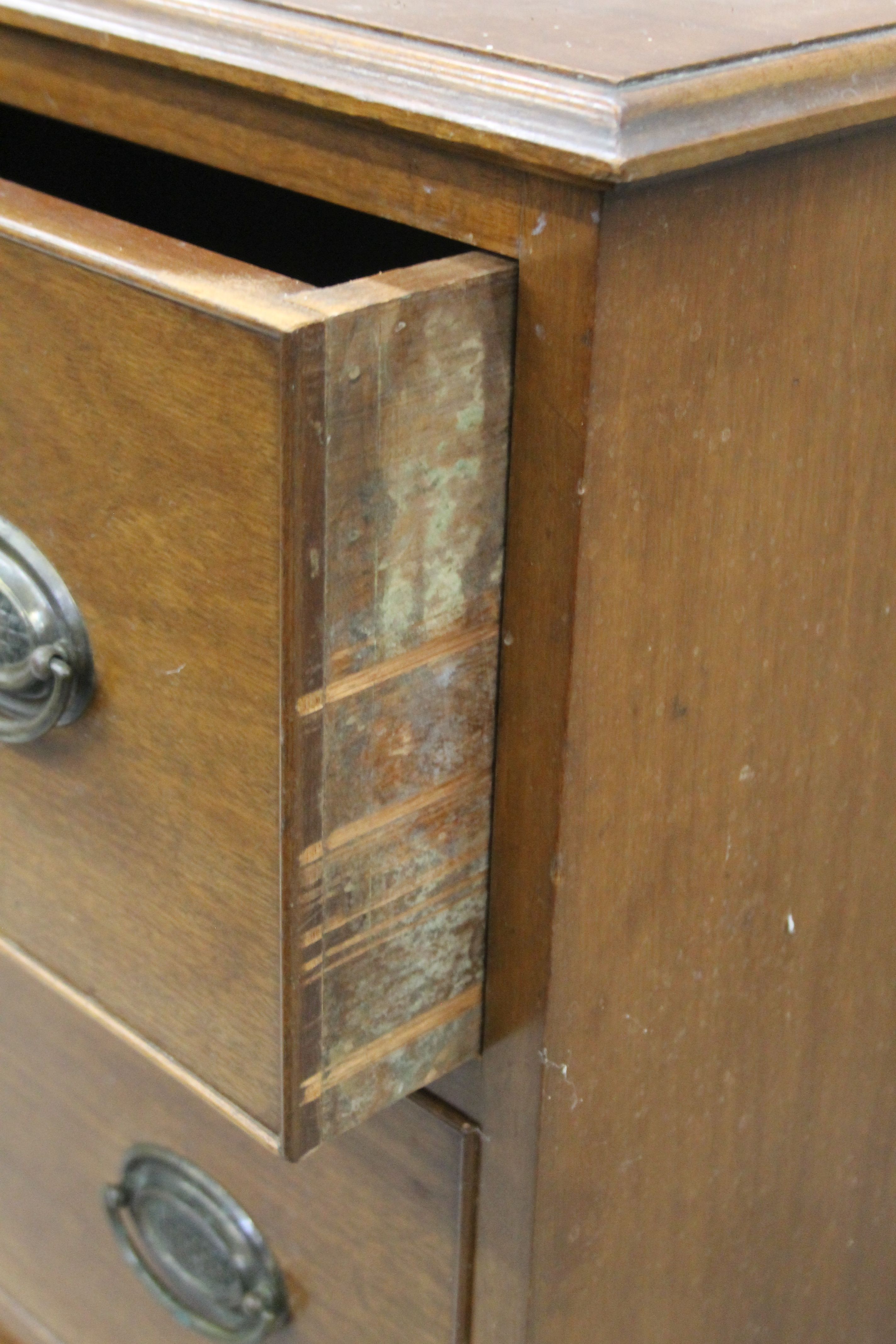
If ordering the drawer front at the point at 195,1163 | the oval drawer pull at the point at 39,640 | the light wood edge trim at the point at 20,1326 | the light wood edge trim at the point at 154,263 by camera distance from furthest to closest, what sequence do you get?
1. the light wood edge trim at the point at 20,1326
2. the drawer front at the point at 195,1163
3. the oval drawer pull at the point at 39,640
4. the light wood edge trim at the point at 154,263

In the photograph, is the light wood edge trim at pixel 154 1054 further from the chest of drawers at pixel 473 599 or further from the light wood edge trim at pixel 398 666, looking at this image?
the light wood edge trim at pixel 398 666

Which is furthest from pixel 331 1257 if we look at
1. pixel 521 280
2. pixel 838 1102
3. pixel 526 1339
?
pixel 521 280

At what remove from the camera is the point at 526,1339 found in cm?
70

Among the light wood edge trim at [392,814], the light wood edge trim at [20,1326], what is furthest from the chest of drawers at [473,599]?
the light wood edge trim at [20,1326]

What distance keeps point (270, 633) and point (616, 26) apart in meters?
0.25

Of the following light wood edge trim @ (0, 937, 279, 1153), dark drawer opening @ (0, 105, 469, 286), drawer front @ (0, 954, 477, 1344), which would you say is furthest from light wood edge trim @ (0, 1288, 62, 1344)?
dark drawer opening @ (0, 105, 469, 286)

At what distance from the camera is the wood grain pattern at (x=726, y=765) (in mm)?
554

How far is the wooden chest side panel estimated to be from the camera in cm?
49

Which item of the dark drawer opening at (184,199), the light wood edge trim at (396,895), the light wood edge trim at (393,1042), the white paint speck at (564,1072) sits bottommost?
the white paint speck at (564,1072)

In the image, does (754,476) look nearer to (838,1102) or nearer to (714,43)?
(714,43)

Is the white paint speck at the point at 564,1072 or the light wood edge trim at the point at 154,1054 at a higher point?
the light wood edge trim at the point at 154,1054

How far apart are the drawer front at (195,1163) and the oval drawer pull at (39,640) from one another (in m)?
0.24

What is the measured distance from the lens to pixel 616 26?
1.84 ft

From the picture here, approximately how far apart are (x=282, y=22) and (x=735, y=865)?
38 cm
